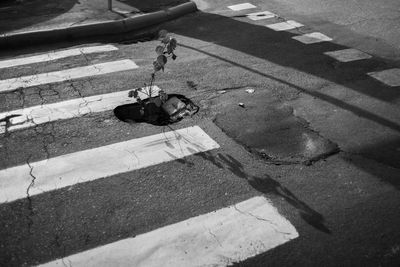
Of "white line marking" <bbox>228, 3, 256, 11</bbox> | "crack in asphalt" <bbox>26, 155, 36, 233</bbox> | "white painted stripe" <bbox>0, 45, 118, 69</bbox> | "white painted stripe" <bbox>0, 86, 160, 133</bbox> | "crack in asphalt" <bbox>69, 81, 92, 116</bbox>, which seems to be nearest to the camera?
"crack in asphalt" <bbox>26, 155, 36, 233</bbox>

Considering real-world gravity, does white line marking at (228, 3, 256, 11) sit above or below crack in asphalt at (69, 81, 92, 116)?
above

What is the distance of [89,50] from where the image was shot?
8.67m

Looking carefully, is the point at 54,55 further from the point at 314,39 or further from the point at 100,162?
the point at 314,39

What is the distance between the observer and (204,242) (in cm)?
375

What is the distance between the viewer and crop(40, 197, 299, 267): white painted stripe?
3543mm

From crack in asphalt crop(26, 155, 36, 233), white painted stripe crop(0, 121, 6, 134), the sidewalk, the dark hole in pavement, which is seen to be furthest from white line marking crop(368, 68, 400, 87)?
white painted stripe crop(0, 121, 6, 134)

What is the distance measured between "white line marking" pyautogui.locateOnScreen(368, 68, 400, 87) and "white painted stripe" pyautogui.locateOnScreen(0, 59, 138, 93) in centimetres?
473

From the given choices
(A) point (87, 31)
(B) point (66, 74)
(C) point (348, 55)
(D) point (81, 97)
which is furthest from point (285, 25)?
(D) point (81, 97)

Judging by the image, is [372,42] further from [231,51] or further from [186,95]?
[186,95]

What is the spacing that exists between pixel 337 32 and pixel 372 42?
3.18 feet

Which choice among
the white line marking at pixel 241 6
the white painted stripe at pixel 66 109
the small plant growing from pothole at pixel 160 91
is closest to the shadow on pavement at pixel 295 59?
the white line marking at pixel 241 6

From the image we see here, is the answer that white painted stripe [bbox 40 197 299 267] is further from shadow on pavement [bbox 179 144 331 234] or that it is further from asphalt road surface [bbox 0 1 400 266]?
shadow on pavement [bbox 179 144 331 234]

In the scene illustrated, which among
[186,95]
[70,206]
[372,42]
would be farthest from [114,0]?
[70,206]

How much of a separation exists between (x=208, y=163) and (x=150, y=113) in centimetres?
165
